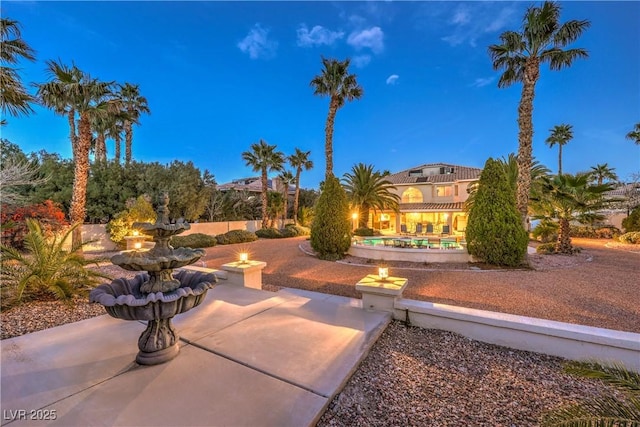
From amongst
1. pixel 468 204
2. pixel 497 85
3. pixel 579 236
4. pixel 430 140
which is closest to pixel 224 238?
pixel 468 204

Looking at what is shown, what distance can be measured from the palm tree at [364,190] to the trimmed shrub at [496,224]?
38.9 ft

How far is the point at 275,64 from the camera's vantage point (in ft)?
85.7

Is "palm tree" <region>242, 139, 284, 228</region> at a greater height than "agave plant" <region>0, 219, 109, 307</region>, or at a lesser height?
greater

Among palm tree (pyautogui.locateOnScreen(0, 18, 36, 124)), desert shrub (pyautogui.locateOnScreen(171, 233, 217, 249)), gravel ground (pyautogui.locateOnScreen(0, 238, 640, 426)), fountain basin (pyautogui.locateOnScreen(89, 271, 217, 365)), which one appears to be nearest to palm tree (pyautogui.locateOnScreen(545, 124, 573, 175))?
gravel ground (pyautogui.locateOnScreen(0, 238, 640, 426))

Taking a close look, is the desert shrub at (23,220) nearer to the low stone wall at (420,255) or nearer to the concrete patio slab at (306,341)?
the concrete patio slab at (306,341)

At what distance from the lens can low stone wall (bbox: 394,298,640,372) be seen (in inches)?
136

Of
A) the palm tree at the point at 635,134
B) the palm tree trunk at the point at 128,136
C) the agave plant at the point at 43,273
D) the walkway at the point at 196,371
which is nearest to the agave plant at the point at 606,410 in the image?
the walkway at the point at 196,371

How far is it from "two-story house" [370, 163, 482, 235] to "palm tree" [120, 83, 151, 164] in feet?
80.9

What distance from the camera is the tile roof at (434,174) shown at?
1079 inches

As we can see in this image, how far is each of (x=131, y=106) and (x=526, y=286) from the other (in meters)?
31.6

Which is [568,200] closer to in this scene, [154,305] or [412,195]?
[412,195]

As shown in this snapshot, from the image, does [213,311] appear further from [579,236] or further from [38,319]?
[579,236]

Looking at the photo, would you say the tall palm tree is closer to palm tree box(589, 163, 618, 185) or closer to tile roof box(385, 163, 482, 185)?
tile roof box(385, 163, 482, 185)

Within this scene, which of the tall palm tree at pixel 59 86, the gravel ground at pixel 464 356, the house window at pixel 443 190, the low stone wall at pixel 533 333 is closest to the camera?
the gravel ground at pixel 464 356
